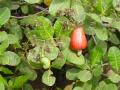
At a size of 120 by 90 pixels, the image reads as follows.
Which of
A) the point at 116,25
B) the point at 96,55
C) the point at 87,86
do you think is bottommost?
the point at 87,86

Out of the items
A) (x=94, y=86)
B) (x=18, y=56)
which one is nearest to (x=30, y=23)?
(x=18, y=56)

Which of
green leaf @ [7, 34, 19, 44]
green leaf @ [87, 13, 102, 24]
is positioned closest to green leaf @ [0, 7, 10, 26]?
green leaf @ [7, 34, 19, 44]

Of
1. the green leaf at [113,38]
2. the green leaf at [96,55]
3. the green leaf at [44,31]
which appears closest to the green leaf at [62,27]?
the green leaf at [44,31]

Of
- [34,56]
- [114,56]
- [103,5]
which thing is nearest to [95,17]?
[103,5]

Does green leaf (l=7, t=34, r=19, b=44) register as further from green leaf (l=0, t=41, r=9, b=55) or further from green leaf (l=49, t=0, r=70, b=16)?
green leaf (l=49, t=0, r=70, b=16)

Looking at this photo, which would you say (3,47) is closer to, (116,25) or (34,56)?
(34,56)

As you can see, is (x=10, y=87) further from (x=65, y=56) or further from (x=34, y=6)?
(x=34, y=6)
